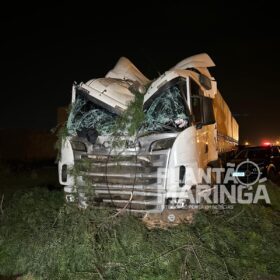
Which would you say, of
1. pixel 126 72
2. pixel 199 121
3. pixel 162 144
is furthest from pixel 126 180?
pixel 126 72

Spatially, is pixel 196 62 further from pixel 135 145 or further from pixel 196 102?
pixel 135 145

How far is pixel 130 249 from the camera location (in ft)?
18.2

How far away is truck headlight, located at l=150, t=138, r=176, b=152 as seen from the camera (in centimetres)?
634

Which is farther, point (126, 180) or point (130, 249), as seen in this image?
point (126, 180)

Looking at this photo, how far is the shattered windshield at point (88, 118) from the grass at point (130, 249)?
1.43m

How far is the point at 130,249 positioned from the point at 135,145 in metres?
1.73

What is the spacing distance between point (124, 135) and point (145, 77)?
289 centimetres

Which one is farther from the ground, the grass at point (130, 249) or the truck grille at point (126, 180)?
the truck grille at point (126, 180)

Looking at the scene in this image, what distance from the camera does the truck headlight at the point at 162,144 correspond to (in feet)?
20.8

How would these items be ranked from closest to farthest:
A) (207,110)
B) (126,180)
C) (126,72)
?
(126,180) → (207,110) → (126,72)

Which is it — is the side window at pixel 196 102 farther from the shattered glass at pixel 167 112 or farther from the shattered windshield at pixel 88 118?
the shattered windshield at pixel 88 118

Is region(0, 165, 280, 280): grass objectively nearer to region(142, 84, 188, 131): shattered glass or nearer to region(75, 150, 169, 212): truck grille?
region(75, 150, 169, 212): truck grille

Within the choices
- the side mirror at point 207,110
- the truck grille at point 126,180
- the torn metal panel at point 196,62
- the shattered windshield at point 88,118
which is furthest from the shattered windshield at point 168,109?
the torn metal panel at point 196,62

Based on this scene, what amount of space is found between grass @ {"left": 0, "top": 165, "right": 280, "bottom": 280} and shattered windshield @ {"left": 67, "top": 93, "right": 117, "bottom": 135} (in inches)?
56.2
